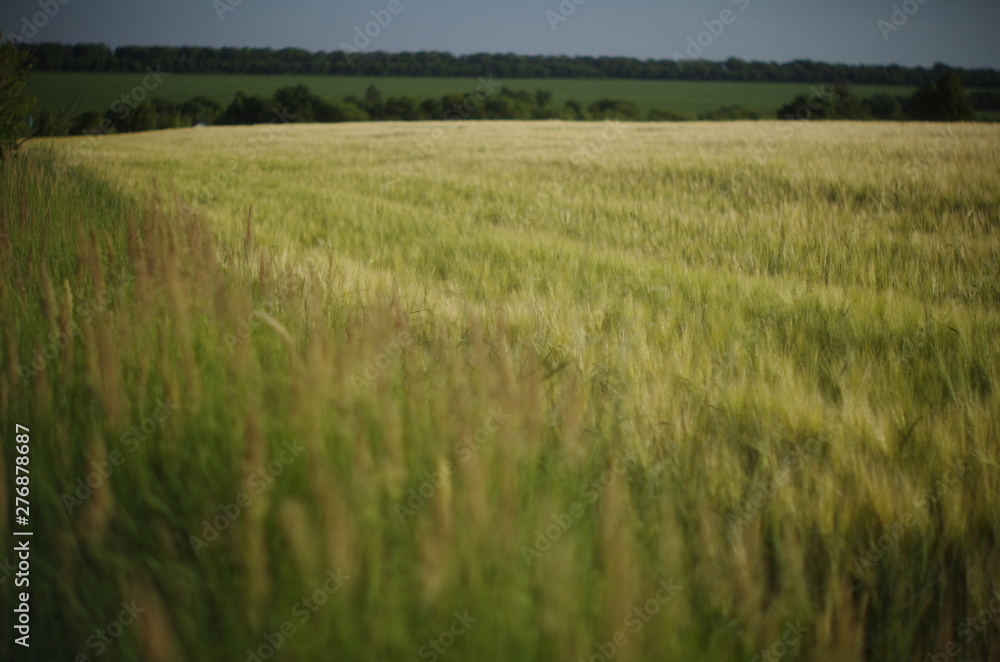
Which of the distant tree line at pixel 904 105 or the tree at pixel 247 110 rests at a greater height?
Answer: the tree at pixel 247 110

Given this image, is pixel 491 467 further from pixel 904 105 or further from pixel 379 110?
pixel 904 105

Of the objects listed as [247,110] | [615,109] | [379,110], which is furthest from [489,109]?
[247,110]

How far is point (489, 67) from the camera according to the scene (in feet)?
313

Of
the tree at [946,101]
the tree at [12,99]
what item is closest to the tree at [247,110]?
the tree at [12,99]

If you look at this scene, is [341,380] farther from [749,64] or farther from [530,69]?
[749,64]

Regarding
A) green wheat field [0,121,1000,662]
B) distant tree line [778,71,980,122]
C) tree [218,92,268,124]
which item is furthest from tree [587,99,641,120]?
green wheat field [0,121,1000,662]

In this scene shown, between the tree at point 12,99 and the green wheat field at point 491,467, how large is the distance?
9.85 ft

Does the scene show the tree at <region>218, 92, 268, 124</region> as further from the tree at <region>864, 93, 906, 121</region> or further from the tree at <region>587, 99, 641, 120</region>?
the tree at <region>864, 93, 906, 121</region>

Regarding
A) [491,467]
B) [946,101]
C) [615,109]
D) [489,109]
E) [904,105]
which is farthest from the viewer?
[615,109]

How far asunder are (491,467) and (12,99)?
22.9 feet

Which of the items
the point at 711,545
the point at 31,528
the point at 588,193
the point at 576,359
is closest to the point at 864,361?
the point at 576,359

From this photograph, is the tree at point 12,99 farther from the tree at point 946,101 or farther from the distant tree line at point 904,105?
the tree at point 946,101

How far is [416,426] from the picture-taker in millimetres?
1359

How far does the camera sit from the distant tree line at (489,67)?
227 feet
